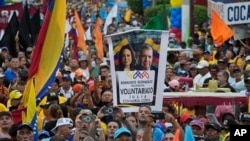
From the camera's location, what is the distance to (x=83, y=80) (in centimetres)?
1902

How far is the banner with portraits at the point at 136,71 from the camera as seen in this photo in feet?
43.0

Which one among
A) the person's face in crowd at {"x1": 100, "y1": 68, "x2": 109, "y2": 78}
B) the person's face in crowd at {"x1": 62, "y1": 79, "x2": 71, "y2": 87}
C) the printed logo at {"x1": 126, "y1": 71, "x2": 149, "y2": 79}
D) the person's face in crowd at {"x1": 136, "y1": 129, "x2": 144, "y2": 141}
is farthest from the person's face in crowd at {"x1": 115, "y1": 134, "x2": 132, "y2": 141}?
the person's face in crowd at {"x1": 62, "y1": 79, "x2": 71, "y2": 87}

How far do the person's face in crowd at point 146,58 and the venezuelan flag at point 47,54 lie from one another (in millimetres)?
1239

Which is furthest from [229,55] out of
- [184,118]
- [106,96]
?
[184,118]

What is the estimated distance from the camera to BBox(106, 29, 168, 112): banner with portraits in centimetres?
1311

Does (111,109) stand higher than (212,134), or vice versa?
(111,109)

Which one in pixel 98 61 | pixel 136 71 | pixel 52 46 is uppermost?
pixel 52 46

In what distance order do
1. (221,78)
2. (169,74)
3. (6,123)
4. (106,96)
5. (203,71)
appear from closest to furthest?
(6,123) < (106,96) < (221,78) < (169,74) < (203,71)

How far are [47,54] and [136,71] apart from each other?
4.85 feet

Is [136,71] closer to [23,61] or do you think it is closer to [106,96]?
[106,96]

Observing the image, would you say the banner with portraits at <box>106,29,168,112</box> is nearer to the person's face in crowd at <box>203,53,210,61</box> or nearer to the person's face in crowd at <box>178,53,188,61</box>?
the person's face in crowd at <box>178,53,188,61</box>

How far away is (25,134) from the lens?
11547mm

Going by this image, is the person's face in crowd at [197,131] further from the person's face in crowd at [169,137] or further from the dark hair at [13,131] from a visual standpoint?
the dark hair at [13,131]

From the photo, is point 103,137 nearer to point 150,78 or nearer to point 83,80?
point 150,78
